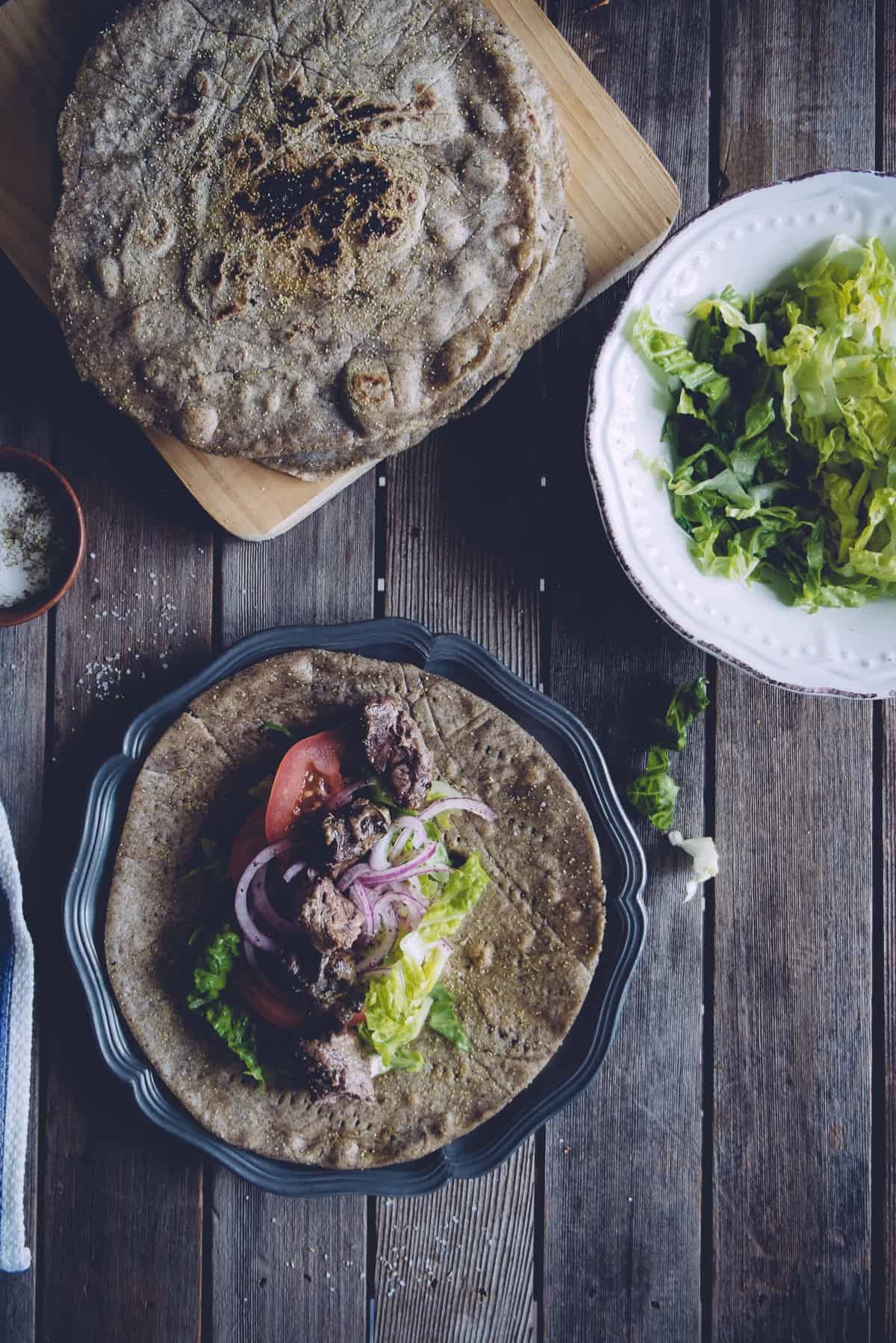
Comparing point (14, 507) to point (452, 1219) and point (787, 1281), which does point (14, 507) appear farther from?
point (787, 1281)

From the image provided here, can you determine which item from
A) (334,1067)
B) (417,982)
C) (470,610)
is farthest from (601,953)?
(470,610)

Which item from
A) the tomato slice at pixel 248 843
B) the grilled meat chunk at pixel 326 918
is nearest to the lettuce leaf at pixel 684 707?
the grilled meat chunk at pixel 326 918

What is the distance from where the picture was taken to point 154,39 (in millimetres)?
2504

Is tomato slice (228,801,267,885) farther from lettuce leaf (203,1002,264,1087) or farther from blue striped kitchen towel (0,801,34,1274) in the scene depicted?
blue striped kitchen towel (0,801,34,1274)

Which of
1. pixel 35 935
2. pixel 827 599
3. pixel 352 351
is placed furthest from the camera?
pixel 35 935

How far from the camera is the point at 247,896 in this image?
2678mm

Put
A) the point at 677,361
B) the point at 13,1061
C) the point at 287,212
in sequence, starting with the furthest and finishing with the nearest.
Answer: the point at 13,1061 → the point at 677,361 → the point at 287,212

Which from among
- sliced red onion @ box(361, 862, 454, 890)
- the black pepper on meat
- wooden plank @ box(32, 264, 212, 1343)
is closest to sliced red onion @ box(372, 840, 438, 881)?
sliced red onion @ box(361, 862, 454, 890)

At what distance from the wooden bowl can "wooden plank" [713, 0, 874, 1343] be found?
1872 mm

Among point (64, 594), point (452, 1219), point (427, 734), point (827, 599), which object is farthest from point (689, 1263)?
point (64, 594)

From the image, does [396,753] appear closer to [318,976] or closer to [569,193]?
[318,976]

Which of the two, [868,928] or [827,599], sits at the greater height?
[827,599]

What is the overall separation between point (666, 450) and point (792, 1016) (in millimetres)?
1683

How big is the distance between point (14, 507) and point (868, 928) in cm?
272
